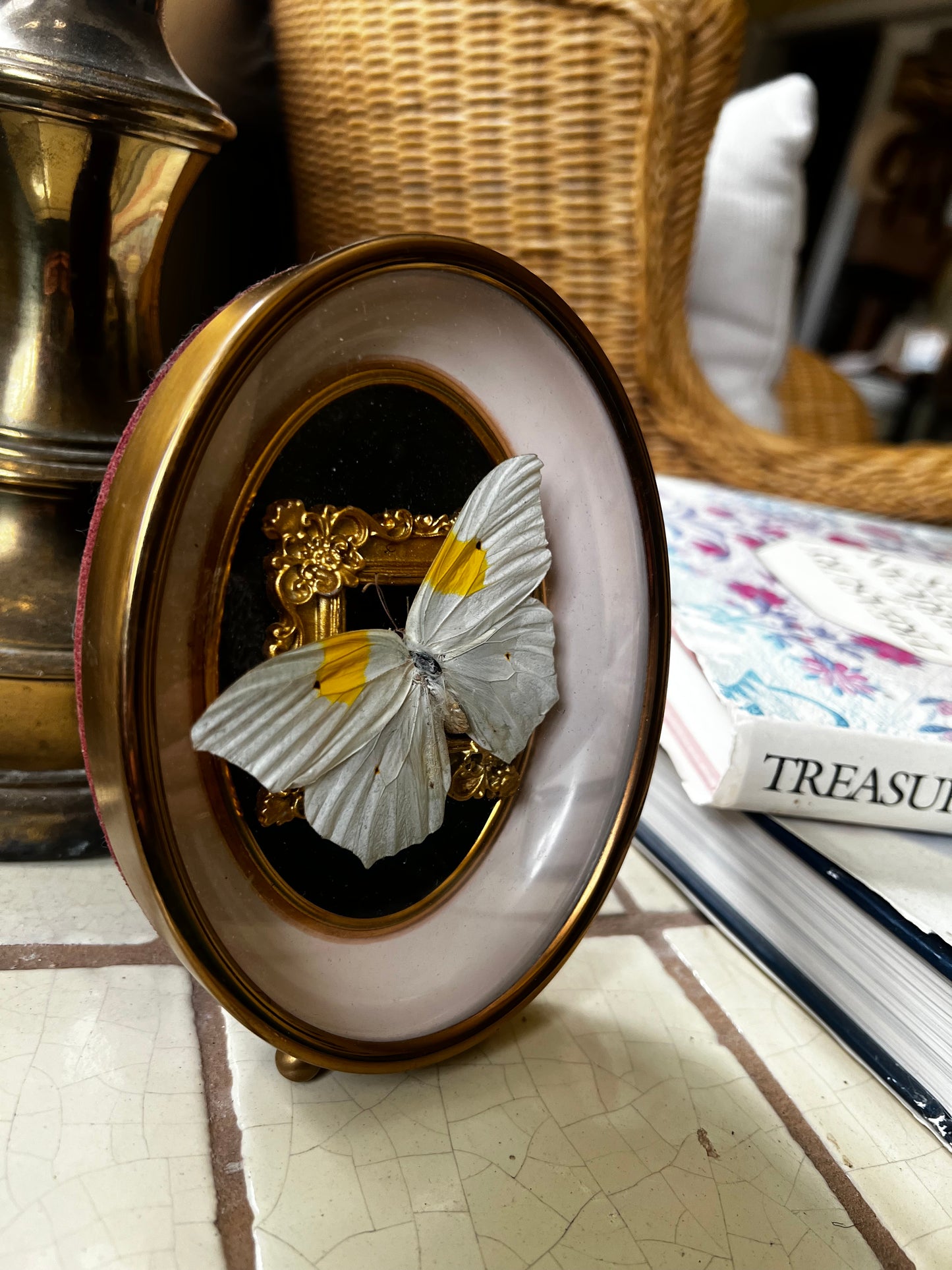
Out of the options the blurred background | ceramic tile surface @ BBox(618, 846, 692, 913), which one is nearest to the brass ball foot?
ceramic tile surface @ BBox(618, 846, 692, 913)

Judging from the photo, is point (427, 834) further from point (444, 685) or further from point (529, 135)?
point (529, 135)

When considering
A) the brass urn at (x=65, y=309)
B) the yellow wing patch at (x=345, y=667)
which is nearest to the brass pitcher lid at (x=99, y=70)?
the brass urn at (x=65, y=309)

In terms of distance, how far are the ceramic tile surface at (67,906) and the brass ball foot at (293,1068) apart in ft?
0.31

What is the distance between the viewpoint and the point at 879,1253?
0.35 m

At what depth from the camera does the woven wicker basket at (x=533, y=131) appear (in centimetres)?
66

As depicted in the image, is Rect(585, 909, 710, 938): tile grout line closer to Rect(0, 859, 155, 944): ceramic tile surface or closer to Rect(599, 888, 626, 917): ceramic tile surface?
Rect(599, 888, 626, 917): ceramic tile surface

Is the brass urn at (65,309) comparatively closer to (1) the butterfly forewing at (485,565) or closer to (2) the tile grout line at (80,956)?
(2) the tile grout line at (80,956)

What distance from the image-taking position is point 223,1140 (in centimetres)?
33

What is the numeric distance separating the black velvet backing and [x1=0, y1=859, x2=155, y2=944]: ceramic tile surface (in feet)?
0.38

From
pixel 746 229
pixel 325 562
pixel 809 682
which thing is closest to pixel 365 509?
pixel 325 562

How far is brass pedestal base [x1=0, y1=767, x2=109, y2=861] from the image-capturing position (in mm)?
430

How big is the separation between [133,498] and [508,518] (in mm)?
141

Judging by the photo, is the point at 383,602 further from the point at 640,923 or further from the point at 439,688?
the point at 640,923

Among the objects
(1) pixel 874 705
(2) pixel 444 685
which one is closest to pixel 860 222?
(1) pixel 874 705
